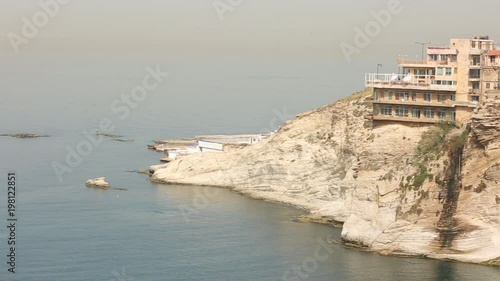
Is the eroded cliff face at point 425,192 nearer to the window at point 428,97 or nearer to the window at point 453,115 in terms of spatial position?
the window at point 453,115

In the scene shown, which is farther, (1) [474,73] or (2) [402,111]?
(2) [402,111]

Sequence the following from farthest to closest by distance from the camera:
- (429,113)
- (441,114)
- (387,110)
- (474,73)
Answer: (387,110) → (429,113) → (441,114) → (474,73)

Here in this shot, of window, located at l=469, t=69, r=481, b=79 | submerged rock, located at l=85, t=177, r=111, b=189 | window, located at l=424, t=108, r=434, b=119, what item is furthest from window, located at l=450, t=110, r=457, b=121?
submerged rock, located at l=85, t=177, r=111, b=189

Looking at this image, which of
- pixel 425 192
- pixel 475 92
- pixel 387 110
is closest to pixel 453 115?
pixel 475 92

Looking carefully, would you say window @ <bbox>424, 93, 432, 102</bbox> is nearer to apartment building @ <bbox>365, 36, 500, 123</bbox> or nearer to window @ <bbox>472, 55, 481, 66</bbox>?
apartment building @ <bbox>365, 36, 500, 123</bbox>

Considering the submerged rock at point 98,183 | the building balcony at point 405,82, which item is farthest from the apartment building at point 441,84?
the submerged rock at point 98,183

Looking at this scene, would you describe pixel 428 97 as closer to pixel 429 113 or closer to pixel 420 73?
pixel 429 113

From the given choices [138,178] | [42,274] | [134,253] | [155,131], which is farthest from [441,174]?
[155,131]
